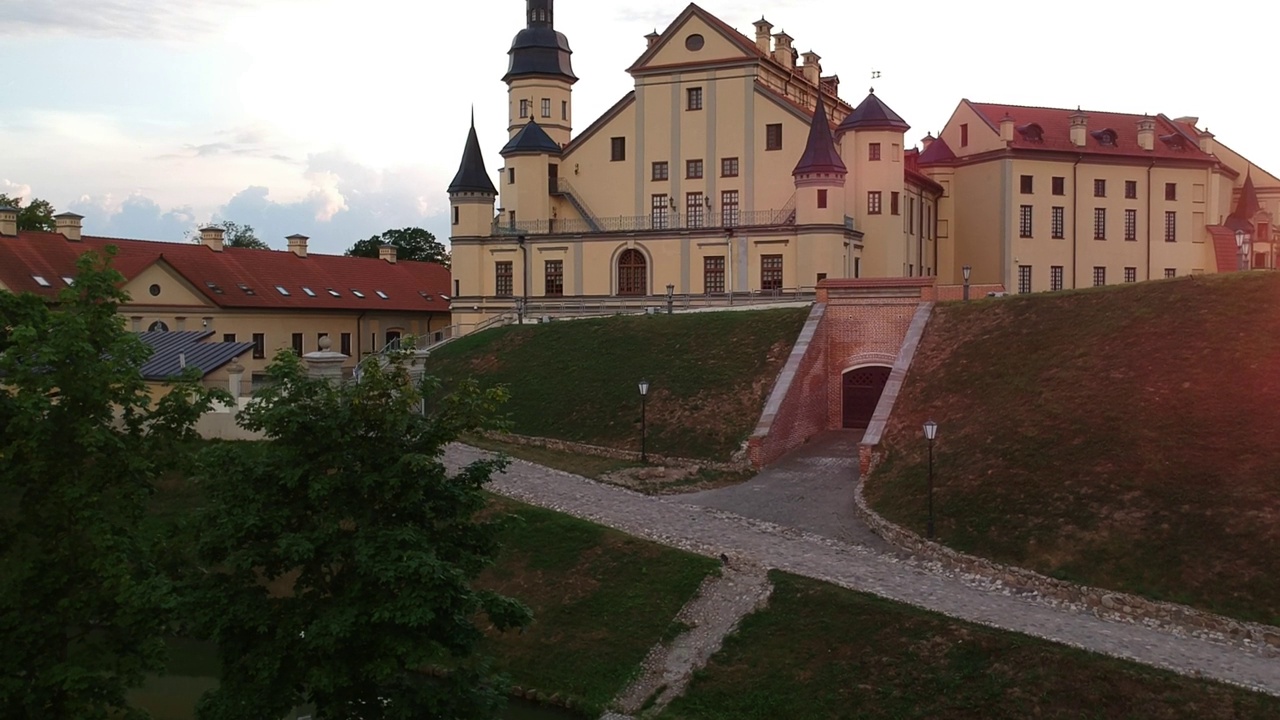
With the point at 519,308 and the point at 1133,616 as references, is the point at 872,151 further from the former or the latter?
the point at 1133,616

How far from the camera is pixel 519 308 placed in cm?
4644

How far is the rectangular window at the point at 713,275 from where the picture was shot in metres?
46.3

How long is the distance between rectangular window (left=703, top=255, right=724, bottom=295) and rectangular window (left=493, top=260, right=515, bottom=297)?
28.8 feet

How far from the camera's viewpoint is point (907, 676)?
677 inches

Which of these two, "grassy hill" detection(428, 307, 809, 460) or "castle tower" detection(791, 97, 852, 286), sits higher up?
"castle tower" detection(791, 97, 852, 286)

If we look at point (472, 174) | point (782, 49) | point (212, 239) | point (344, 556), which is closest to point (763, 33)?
point (782, 49)

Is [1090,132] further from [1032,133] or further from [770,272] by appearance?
[770,272]

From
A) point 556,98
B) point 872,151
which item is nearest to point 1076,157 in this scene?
point 872,151

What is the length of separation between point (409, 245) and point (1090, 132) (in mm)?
46915

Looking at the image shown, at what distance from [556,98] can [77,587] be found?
141 ft

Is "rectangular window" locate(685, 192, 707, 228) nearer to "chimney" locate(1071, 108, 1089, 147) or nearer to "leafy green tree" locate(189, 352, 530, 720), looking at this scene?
"chimney" locate(1071, 108, 1089, 147)

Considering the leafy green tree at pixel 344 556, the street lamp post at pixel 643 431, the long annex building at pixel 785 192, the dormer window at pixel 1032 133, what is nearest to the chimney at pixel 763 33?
the long annex building at pixel 785 192

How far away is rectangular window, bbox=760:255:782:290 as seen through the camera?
45219mm

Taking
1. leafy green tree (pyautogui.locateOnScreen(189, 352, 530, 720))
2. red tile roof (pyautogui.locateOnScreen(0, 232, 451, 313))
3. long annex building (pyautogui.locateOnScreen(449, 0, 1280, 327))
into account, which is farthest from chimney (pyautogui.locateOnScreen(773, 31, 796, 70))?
leafy green tree (pyautogui.locateOnScreen(189, 352, 530, 720))
